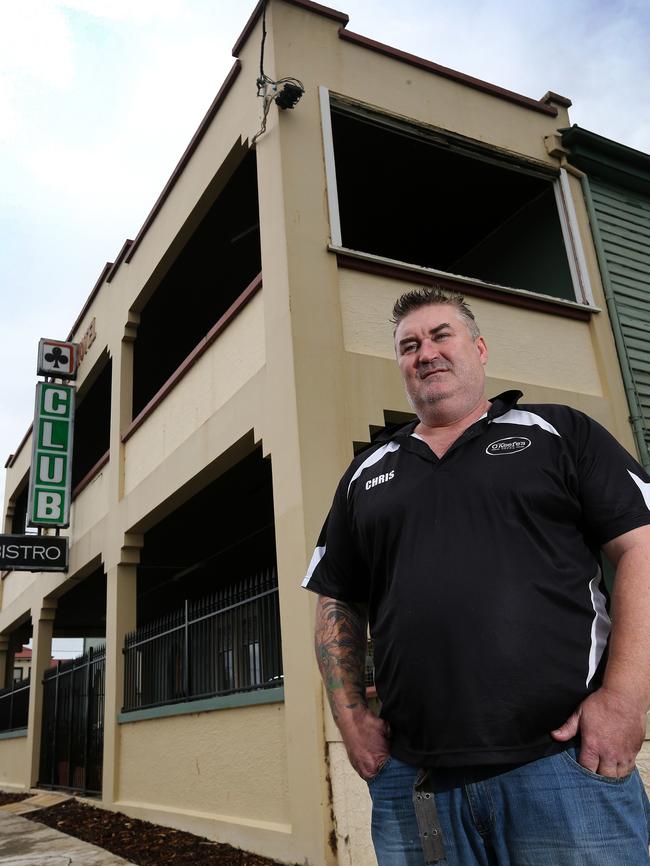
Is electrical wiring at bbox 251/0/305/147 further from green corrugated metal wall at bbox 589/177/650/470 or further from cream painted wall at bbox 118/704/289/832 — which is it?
cream painted wall at bbox 118/704/289/832

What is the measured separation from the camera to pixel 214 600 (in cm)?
696

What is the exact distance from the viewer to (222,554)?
1256 centimetres

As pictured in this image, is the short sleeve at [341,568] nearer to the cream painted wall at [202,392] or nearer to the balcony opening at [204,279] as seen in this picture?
the cream painted wall at [202,392]

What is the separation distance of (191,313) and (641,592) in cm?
954

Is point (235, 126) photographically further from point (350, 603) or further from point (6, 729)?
point (6, 729)

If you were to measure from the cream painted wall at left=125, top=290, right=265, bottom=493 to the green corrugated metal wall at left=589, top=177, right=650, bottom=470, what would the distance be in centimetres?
368

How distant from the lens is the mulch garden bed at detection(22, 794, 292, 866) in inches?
226

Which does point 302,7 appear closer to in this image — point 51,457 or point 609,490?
point 609,490

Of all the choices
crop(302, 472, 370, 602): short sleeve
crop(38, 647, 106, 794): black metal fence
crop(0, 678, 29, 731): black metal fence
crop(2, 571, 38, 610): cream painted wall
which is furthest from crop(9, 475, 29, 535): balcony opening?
crop(302, 472, 370, 602): short sleeve

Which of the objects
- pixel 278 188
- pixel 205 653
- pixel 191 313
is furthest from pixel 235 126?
pixel 205 653

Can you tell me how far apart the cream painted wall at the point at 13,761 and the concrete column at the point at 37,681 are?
51 centimetres

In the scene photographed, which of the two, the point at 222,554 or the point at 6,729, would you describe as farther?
the point at 6,729

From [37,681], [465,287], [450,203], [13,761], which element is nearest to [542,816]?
[465,287]

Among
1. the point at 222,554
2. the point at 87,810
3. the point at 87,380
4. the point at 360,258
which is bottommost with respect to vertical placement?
the point at 87,810
